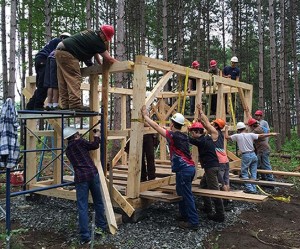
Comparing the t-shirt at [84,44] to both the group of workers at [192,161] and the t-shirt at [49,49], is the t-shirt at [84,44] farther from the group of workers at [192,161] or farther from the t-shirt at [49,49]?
the group of workers at [192,161]

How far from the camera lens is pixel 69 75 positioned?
5.55 metres

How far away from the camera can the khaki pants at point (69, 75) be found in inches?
216

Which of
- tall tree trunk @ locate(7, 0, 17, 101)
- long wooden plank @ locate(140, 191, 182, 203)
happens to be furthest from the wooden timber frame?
tall tree trunk @ locate(7, 0, 17, 101)

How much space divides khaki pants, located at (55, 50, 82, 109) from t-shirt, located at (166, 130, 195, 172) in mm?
1717

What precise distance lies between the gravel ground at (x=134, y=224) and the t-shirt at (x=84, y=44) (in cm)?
302

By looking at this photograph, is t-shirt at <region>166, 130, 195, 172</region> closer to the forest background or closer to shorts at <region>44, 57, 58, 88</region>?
shorts at <region>44, 57, 58, 88</region>

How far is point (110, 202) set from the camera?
5418mm

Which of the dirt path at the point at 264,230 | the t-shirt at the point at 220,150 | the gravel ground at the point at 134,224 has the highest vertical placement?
the t-shirt at the point at 220,150

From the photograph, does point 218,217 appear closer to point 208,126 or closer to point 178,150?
point 178,150

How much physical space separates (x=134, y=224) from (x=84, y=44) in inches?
127

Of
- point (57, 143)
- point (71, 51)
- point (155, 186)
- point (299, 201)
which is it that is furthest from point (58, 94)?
point (299, 201)

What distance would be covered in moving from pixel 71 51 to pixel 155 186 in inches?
117

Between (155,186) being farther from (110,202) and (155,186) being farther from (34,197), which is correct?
(34,197)

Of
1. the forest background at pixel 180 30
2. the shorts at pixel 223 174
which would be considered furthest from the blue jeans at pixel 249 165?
the forest background at pixel 180 30
